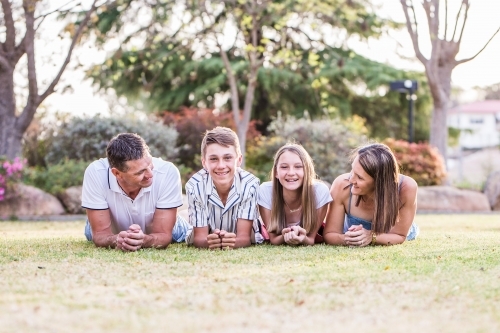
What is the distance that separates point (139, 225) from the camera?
6855mm

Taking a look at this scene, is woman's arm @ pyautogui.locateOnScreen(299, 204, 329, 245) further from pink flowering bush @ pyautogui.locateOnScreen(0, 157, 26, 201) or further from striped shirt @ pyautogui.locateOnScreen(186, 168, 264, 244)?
pink flowering bush @ pyautogui.locateOnScreen(0, 157, 26, 201)

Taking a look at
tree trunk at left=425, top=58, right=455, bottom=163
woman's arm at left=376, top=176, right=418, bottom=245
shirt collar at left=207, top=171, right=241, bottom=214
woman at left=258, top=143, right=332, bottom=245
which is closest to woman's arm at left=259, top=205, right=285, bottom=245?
woman at left=258, top=143, right=332, bottom=245

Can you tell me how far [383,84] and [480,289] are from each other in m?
19.8

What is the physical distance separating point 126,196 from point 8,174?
700 centimetres

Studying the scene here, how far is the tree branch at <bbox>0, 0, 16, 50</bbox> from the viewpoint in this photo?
46.6 feet

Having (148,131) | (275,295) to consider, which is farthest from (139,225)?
(148,131)

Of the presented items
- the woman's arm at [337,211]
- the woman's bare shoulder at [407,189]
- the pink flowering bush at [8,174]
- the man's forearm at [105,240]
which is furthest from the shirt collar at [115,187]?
the pink flowering bush at [8,174]

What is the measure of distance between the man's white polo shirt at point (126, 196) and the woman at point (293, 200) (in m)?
0.93

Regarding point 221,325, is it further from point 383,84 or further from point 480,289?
point 383,84

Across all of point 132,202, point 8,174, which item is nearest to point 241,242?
point 132,202

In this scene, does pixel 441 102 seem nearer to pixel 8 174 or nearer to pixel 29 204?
pixel 29 204

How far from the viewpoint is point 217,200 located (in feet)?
22.2

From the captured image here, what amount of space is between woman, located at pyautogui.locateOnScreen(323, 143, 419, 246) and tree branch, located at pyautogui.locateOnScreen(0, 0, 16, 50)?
961 cm

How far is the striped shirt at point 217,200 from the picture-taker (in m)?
6.73
